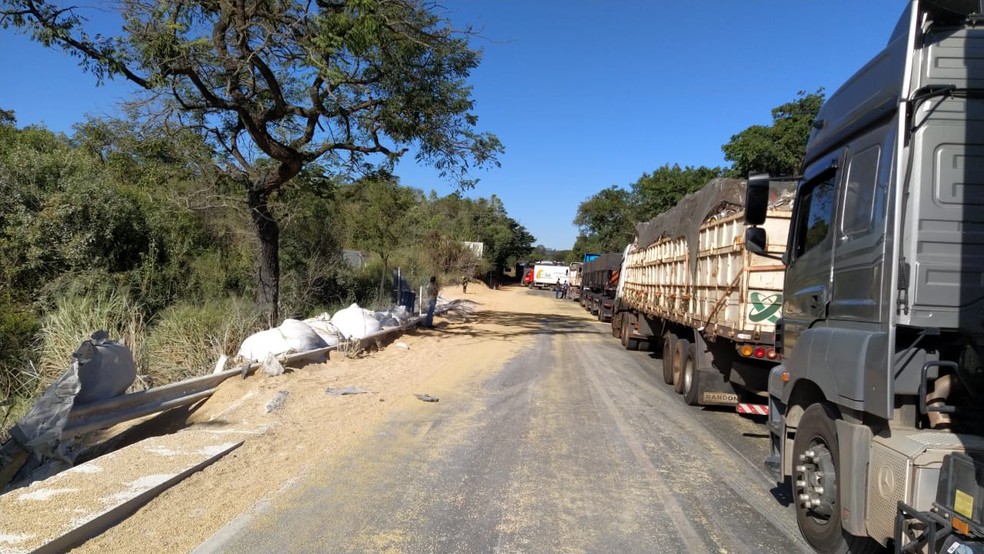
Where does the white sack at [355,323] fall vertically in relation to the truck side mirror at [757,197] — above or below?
below

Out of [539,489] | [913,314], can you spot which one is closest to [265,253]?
[539,489]

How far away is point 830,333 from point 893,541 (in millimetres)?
1275

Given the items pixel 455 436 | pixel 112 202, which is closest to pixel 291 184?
pixel 112 202

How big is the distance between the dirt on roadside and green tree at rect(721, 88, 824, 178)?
2151cm

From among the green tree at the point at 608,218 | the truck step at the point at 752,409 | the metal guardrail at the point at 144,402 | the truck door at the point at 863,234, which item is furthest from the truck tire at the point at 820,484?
the green tree at the point at 608,218

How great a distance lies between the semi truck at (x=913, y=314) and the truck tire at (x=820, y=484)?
0.01 meters

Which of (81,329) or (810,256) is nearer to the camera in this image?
(810,256)

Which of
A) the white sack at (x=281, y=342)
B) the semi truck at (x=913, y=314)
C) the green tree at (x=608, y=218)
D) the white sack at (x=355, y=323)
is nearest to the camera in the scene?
the semi truck at (x=913, y=314)

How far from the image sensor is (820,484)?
3.94 meters

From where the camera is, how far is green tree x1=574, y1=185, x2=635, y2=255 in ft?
193

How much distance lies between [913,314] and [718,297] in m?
4.82

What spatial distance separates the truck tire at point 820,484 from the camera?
12.2ft

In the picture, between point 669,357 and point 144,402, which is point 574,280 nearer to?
point 669,357

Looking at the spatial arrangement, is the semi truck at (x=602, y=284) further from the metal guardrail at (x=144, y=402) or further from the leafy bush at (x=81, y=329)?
the leafy bush at (x=81, y=329)
